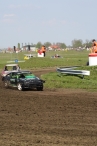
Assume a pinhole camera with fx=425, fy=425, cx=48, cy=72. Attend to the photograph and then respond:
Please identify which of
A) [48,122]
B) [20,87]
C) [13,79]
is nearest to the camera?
[48,122]

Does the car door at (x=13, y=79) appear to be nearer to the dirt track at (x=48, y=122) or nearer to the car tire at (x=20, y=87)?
the car tire at (x=20, y=87)

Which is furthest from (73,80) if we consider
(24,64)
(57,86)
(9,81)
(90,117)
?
(24,64)

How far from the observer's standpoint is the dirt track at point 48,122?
10.4 metres

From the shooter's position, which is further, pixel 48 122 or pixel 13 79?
pixel 13 79

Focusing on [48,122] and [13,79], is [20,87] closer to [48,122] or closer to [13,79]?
[13,79]

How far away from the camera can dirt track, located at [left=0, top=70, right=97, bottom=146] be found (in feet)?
34.2

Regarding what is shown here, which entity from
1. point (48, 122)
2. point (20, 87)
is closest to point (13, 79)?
point (20, 87)

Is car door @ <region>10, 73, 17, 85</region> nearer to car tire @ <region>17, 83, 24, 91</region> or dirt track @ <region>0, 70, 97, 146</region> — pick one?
car tire @ <region>17, 83, 24, 91</region>

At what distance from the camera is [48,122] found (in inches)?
526

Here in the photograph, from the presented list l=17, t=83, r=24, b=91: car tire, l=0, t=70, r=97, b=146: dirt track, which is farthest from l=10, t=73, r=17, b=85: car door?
l=0, t=70, r=97, b=146: dirt track

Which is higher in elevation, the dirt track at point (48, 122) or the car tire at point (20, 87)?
the dirt track at point (48, 122)

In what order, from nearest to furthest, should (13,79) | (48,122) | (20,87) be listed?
(48,122) → (20,87) → (13,79)

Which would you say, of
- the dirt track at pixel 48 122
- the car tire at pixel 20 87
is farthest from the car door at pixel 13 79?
the dirt track at pixel 48 122

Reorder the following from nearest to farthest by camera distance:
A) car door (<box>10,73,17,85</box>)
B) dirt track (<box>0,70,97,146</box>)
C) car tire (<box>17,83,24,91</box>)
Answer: dirt track (<box>0,70,97,146</box>), car tire (<box>17,83,24,91</box>), car door (<box>10,73,17,85</box>)
